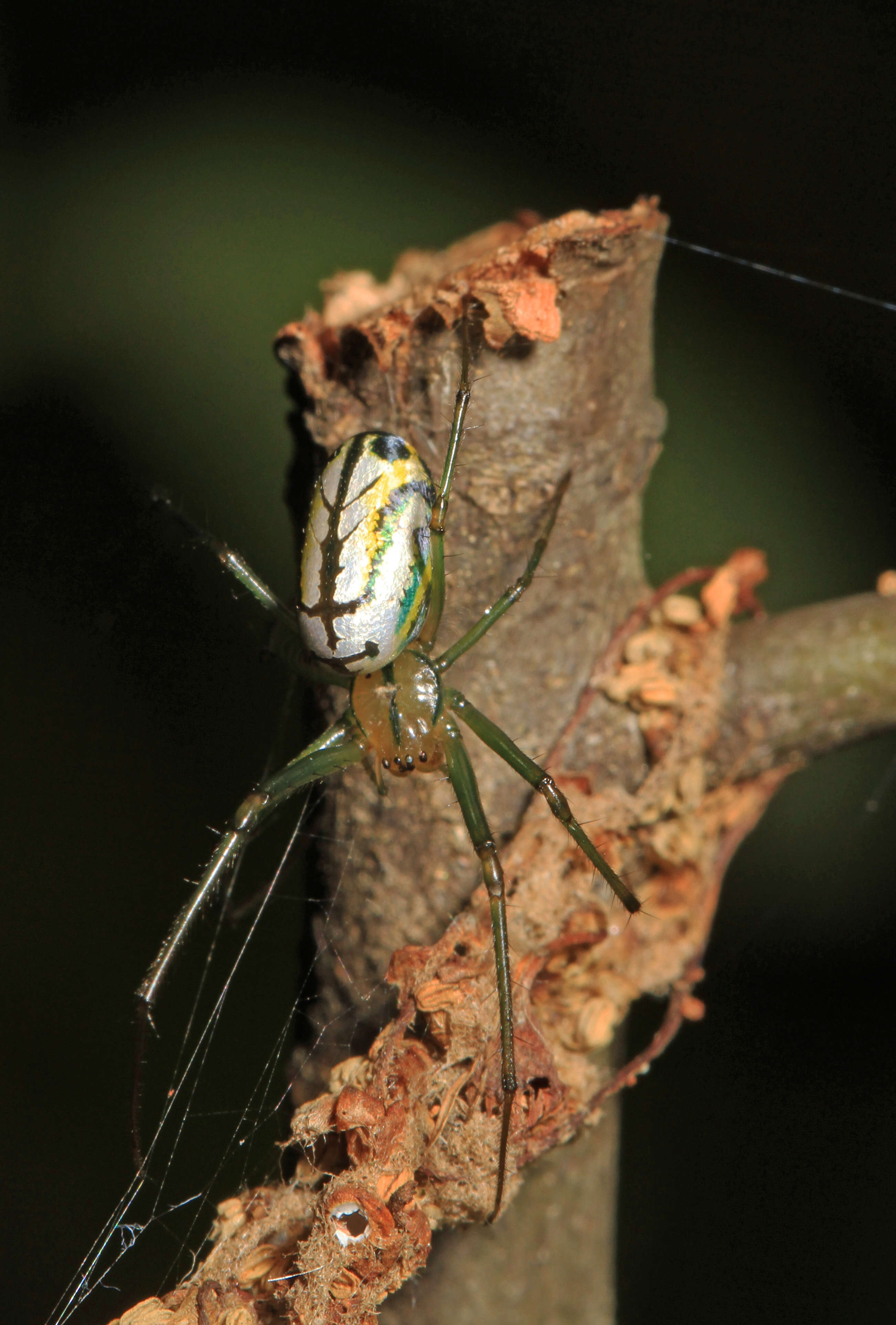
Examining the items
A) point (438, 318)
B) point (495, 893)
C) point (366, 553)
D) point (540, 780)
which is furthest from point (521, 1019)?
point (438, 318)

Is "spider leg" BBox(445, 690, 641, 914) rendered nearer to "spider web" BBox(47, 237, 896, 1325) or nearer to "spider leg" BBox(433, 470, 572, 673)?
"spider leg" BBox(433, 470, 572, 673)

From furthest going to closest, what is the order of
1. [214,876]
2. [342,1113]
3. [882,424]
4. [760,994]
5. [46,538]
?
[760,994]
[882,424]
[46,538]
[214,876]
[342,1113]

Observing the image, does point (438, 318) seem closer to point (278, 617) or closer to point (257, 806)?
point (278, 617)

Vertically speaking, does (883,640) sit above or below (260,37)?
below

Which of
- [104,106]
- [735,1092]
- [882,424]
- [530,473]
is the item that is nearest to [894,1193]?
[735,1092]

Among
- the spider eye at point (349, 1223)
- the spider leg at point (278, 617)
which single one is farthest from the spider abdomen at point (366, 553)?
the spider eye at point (349, 1223)

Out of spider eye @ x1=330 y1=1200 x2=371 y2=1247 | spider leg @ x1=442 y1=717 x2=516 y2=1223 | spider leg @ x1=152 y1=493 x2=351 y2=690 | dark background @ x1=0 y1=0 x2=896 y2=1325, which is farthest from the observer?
dark background @ x1=0 y1=0 x2=896 y2=1325

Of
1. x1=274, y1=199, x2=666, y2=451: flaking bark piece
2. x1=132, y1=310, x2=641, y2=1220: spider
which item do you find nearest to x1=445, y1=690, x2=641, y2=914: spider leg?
x1=132, y1=310, x2=641, y2=1220: spider

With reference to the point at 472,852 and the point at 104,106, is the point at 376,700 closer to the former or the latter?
the point at 472,852

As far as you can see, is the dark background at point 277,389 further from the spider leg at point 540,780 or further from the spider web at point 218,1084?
the spider leg at point 540,780
